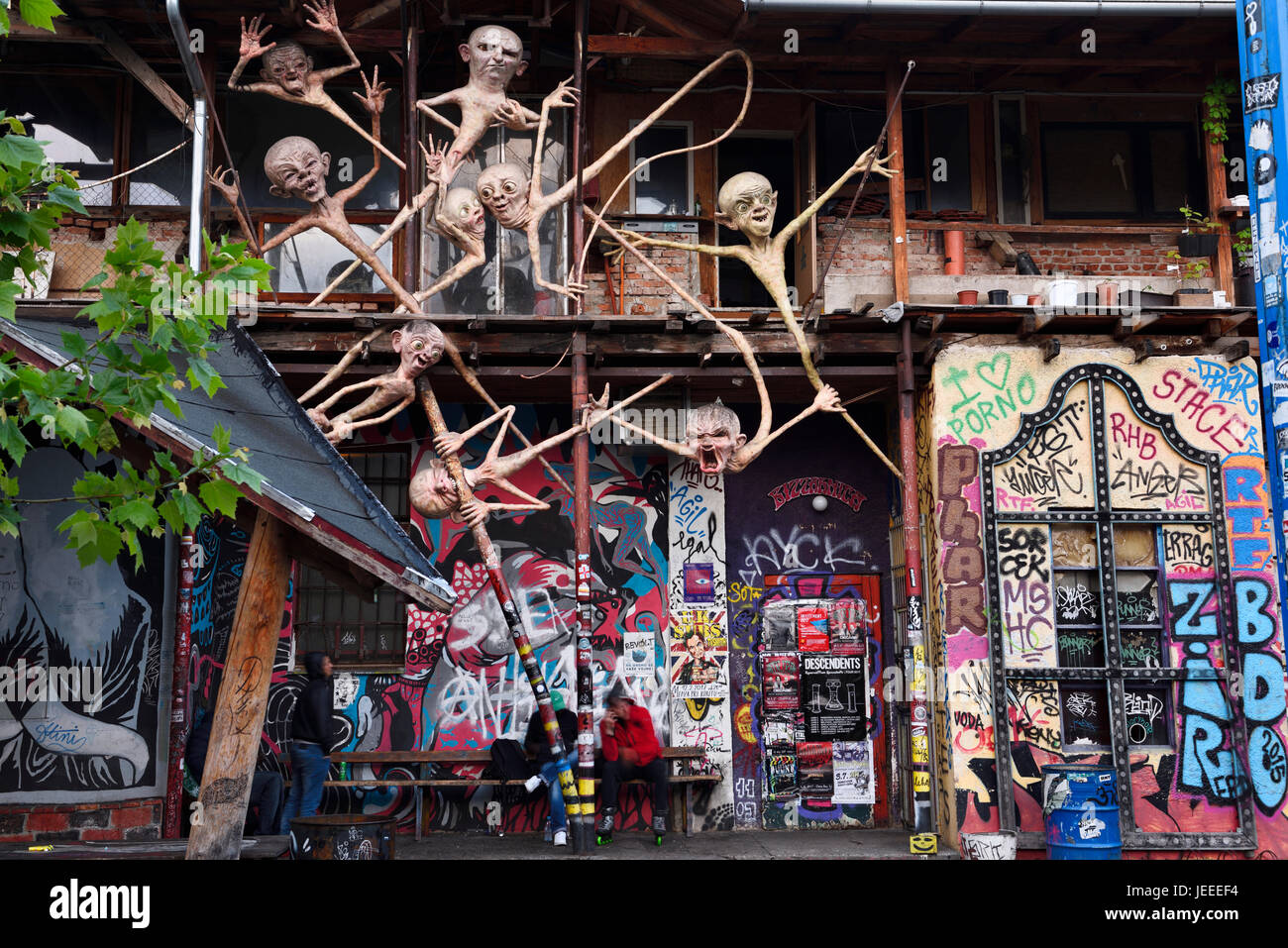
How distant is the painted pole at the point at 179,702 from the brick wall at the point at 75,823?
13.9 inches

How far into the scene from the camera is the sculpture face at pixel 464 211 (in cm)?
1070

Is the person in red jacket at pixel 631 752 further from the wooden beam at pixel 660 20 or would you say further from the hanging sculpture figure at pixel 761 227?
the wooden beam at pixel 660 20

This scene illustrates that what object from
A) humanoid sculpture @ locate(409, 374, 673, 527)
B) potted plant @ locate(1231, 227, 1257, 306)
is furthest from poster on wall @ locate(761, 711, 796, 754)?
potted plant @ locate(1231, 227, 1257, 306)

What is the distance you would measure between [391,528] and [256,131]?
7.99 meters

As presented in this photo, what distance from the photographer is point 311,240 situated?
1195 centimetres

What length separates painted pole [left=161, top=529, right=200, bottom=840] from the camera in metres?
10.4

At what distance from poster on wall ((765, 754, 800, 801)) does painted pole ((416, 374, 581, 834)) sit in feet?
7.40

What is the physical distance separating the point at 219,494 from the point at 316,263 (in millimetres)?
8152

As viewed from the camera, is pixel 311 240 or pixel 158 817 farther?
pixel 311 240

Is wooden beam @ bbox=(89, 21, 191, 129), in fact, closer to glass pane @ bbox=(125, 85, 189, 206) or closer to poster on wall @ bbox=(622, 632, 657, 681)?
glass pane @ bbox=(125, 85, 189, 206)

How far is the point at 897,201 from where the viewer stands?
11.0 m

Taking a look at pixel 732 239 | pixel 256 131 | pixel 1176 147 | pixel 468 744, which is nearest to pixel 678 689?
pixel 468 744

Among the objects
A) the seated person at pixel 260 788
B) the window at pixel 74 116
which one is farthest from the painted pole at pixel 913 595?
the window at pixel 74 116
